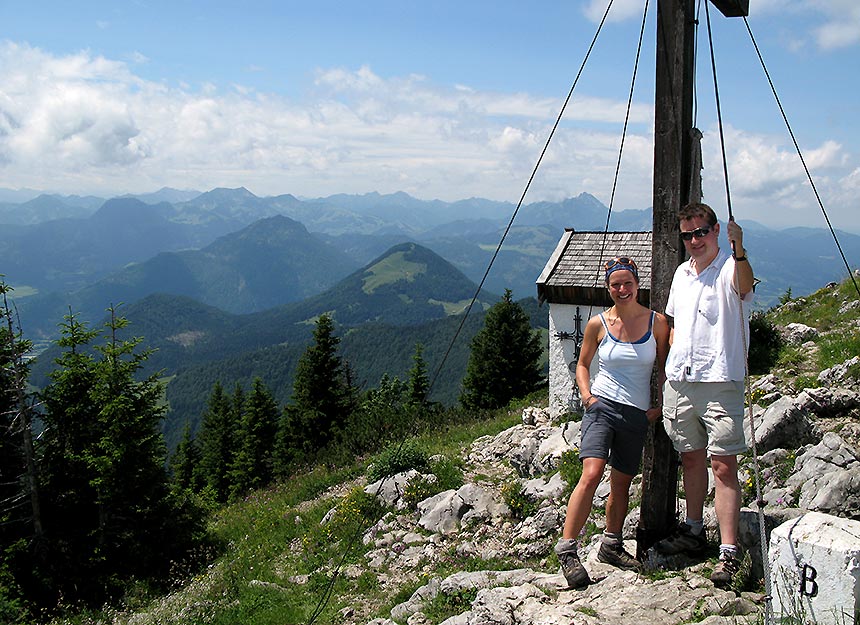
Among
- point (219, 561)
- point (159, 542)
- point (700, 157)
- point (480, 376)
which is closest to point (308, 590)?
point (219, 561)

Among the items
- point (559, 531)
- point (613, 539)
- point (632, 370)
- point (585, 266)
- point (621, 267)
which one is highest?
point (621, 267)

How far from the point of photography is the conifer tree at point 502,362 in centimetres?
3338

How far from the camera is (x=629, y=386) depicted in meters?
4.48

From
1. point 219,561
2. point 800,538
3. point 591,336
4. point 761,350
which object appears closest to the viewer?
point 800,538

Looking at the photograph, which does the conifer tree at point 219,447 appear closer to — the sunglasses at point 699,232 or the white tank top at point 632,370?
the white tank top at point 632,370

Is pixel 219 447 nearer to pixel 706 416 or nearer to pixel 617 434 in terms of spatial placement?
pixel 617 434

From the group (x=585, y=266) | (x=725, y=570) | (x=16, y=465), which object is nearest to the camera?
(x=725, y=570)

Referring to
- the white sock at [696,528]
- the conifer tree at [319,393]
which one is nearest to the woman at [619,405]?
the white sock at [696,528]

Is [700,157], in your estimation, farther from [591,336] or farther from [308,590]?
[308,590]

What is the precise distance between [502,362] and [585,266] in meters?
17.3

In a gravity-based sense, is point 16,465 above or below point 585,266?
below

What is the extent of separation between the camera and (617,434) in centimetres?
453

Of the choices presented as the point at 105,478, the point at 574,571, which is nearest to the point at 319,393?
the point at 105,478

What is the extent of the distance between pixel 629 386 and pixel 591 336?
527 mm
